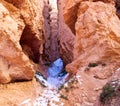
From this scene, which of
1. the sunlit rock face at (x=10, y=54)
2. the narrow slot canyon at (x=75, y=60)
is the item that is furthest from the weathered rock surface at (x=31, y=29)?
the sunlit rock face at (x=10, y=54)

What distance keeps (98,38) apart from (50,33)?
379 inches

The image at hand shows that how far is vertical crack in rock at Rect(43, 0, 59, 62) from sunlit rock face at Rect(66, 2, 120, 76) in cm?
687

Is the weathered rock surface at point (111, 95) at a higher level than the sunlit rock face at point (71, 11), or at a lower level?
lower

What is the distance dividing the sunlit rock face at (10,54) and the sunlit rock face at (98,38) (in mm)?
2548

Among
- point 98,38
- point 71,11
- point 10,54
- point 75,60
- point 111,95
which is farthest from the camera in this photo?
point 71,11

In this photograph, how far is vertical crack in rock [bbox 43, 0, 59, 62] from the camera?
66.3 ft

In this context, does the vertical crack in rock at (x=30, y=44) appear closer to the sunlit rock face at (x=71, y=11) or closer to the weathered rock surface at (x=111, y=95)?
the sunlit rock face at (x=71, y=11)

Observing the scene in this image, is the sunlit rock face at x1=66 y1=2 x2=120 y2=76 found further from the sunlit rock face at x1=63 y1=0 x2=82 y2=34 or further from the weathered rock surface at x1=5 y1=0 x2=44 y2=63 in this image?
the weathered rock surface at x1=5 y1=0 x2=44 y2=63

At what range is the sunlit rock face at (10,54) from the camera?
10.8 meters

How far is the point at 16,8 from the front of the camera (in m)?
13.1

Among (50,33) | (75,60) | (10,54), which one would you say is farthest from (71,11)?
(50,33)

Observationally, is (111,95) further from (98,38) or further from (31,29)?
(31,29)

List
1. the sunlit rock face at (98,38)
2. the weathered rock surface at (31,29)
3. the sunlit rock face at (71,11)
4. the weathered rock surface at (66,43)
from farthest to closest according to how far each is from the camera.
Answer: the weathered rock surface at (66,43), the sunlit rock face at (71,11), the weathered rock surface at (31,29), the sunlit rock face at (98,38)

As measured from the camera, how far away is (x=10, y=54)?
433 inches
